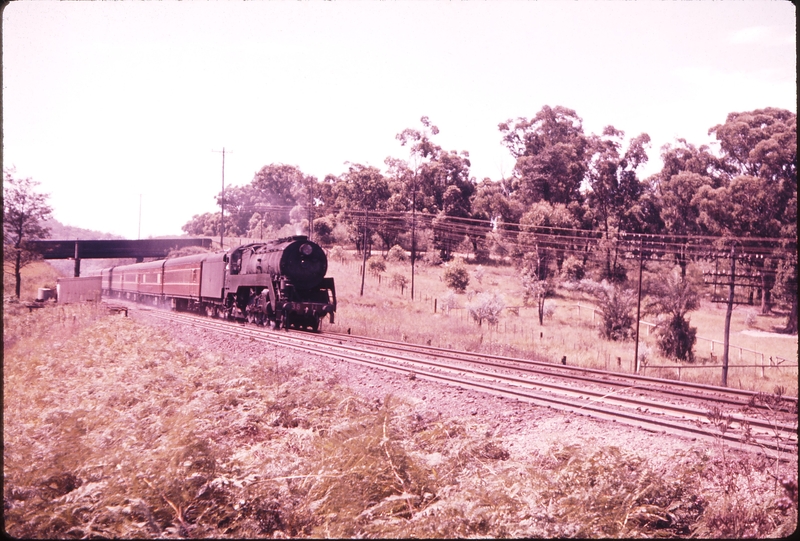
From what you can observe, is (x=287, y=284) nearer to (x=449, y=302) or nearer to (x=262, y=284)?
(x=262, y=284)

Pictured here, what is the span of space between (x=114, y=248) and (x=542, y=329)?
46.5 metres

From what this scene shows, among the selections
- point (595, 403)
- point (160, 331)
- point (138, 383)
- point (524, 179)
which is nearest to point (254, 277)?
point (160, 331)

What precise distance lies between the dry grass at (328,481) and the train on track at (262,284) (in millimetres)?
12443

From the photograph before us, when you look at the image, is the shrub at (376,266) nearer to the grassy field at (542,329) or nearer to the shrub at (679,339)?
the grassy field at (542,329)

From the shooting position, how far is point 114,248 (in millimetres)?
54125

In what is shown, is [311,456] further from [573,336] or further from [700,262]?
[700,262]

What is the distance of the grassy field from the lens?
70.2 ft

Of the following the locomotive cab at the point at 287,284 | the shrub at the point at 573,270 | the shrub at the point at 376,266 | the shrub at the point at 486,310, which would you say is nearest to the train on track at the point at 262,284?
the locomotive cab at the point at 287,284

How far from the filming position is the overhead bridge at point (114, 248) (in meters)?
45.0

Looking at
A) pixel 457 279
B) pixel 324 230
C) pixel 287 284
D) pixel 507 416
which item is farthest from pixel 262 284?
pixel 324 230

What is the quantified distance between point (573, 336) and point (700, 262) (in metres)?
17.9

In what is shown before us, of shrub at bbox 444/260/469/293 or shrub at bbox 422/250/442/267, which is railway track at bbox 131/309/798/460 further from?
shrub at bbox 422/250/442/267

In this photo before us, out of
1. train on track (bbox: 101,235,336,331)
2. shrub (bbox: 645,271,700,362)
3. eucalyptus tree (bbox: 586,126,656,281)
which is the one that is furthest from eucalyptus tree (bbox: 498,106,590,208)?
train on track (bbox: 101,235,336,331)

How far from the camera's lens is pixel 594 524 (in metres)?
3.99
